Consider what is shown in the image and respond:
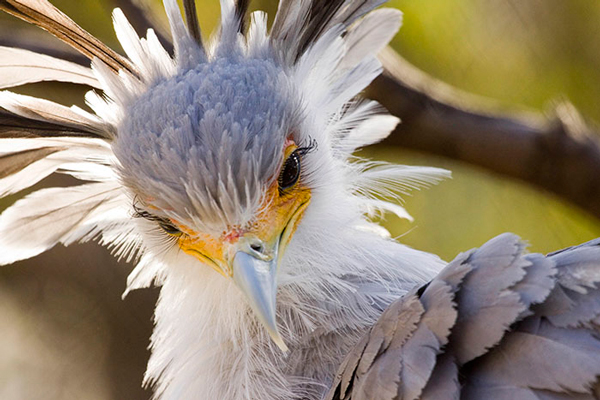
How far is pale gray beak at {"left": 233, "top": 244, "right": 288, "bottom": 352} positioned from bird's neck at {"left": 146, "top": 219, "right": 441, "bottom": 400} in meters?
0.11

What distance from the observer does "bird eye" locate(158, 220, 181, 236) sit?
1421 mm

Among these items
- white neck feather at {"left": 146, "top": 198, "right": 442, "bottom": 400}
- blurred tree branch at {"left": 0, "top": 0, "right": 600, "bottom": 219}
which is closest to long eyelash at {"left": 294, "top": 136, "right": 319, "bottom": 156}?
white neck feather at {"left": 146, "top": 198, "right": 442, "bottom": 400}

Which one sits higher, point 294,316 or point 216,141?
point 216,141

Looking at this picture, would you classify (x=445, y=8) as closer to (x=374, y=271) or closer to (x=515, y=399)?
(x=374, y=271)

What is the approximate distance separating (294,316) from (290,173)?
0.88 feet

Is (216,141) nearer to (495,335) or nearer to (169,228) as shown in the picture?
(169,228)

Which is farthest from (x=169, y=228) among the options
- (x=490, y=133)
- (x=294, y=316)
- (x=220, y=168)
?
(x=490, y=133)

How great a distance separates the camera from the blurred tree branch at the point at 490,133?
7.77ft

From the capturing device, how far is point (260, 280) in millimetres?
1230

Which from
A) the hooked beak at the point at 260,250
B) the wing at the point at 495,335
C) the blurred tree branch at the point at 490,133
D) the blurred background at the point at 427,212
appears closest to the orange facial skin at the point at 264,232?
the hooked beak at the point at 260,250

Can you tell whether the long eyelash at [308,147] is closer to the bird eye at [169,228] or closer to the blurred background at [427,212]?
the bird eye at [169,228]

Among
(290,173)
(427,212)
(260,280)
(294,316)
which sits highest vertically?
(290,173)

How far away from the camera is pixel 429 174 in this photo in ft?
→ 5.32

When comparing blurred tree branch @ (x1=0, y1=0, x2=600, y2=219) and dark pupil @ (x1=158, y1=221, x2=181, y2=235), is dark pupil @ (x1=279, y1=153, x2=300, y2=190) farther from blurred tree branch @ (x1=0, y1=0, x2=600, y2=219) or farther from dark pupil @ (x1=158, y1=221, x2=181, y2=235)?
blurred tree branch @ (x1=0, y1=0, x2=600, y2=219)
